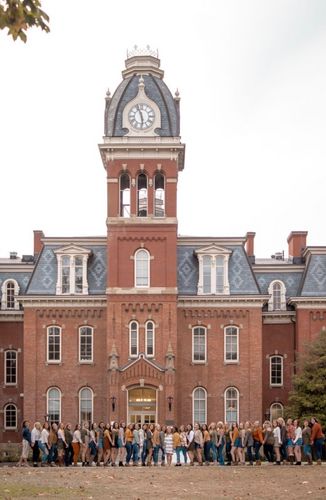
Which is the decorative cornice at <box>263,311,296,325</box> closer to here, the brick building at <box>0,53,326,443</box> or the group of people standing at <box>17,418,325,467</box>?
the brick building at <box>0,53,326,443</box>

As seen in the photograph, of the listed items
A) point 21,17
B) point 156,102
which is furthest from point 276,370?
point 21,17

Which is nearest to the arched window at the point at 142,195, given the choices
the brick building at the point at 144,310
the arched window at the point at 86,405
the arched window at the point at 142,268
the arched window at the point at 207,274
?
the brick building at the point at 144,310

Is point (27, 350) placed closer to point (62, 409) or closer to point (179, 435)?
point (62, 409)

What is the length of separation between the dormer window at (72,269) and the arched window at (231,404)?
9.65 meters

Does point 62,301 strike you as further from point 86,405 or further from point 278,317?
point 278,317

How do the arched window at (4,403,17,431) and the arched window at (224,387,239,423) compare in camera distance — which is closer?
the arched window at (224,387,239,423)

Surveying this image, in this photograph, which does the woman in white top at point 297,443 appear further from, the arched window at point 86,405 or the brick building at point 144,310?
the arched window at point 86,405

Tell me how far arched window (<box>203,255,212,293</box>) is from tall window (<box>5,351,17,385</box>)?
11.9 meters

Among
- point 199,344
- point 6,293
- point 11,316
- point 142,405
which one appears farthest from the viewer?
point 6,293

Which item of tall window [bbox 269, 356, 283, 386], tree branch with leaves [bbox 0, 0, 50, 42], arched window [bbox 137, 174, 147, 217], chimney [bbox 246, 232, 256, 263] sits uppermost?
arched window [bbox 137, 174, 147, 217]

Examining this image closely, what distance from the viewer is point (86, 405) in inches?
2098

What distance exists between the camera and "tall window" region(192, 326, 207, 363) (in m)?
53.5

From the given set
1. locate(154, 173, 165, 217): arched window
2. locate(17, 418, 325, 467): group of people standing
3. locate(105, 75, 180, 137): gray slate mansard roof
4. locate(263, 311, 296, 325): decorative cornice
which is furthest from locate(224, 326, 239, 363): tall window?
locate(17, 418, 325, 467): group of people standing

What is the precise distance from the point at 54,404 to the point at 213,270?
11.5 metres
